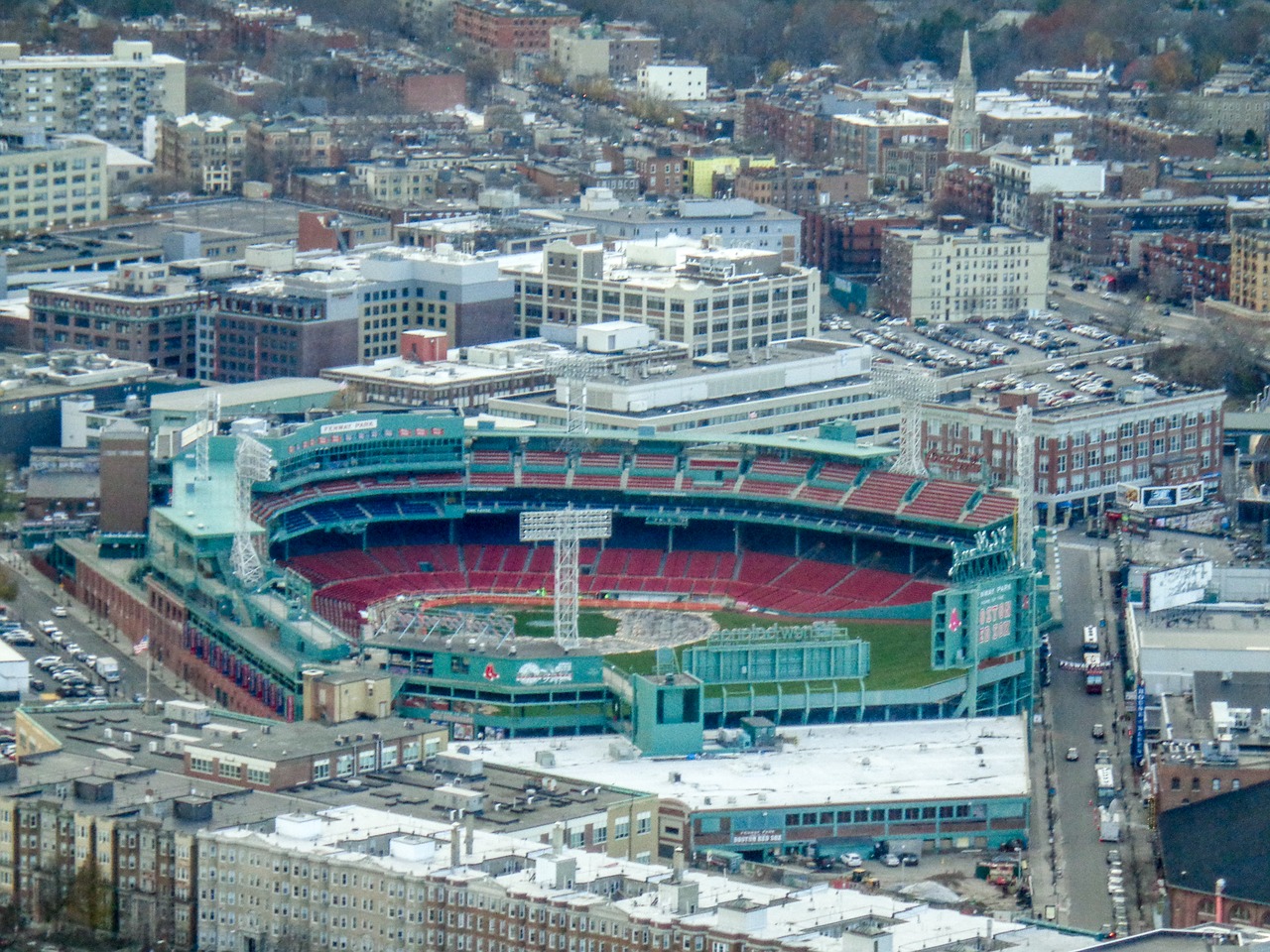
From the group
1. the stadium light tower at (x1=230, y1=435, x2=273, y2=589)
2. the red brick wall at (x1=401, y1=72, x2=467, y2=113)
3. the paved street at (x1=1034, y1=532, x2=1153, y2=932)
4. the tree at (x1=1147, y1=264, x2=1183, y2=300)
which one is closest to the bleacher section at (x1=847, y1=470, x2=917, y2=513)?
the paved street at (x1=1034, y1=532, x2=1153, y2=932)

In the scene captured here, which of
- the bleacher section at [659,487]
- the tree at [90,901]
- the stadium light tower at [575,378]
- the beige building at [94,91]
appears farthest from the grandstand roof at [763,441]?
the beige building at [94,91]

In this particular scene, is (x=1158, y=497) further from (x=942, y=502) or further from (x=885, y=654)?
(x=885, y=654)

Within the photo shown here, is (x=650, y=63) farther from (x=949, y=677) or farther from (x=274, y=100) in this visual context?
(x=949, y=677)

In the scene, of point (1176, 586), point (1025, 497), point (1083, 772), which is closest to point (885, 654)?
point (1025, 497)

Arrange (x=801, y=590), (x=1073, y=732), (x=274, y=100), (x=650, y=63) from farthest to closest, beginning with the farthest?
(x=650, y=63)
(x=274, y=100)
(x=801, y=590)
(x=1073, y=732)

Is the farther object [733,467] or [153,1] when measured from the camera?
[153,1]

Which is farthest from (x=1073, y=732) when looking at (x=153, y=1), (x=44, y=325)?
(x=153, y=1)

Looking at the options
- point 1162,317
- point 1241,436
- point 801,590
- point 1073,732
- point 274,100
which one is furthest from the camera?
point 274,100

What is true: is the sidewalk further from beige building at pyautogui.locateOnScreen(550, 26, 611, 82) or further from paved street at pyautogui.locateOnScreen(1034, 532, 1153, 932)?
beige building at pyautogui.locateOnScreen(550, 26, 611, 82)

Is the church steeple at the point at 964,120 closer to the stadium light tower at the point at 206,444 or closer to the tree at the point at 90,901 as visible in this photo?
the stadium light tower at the point at 206,444
